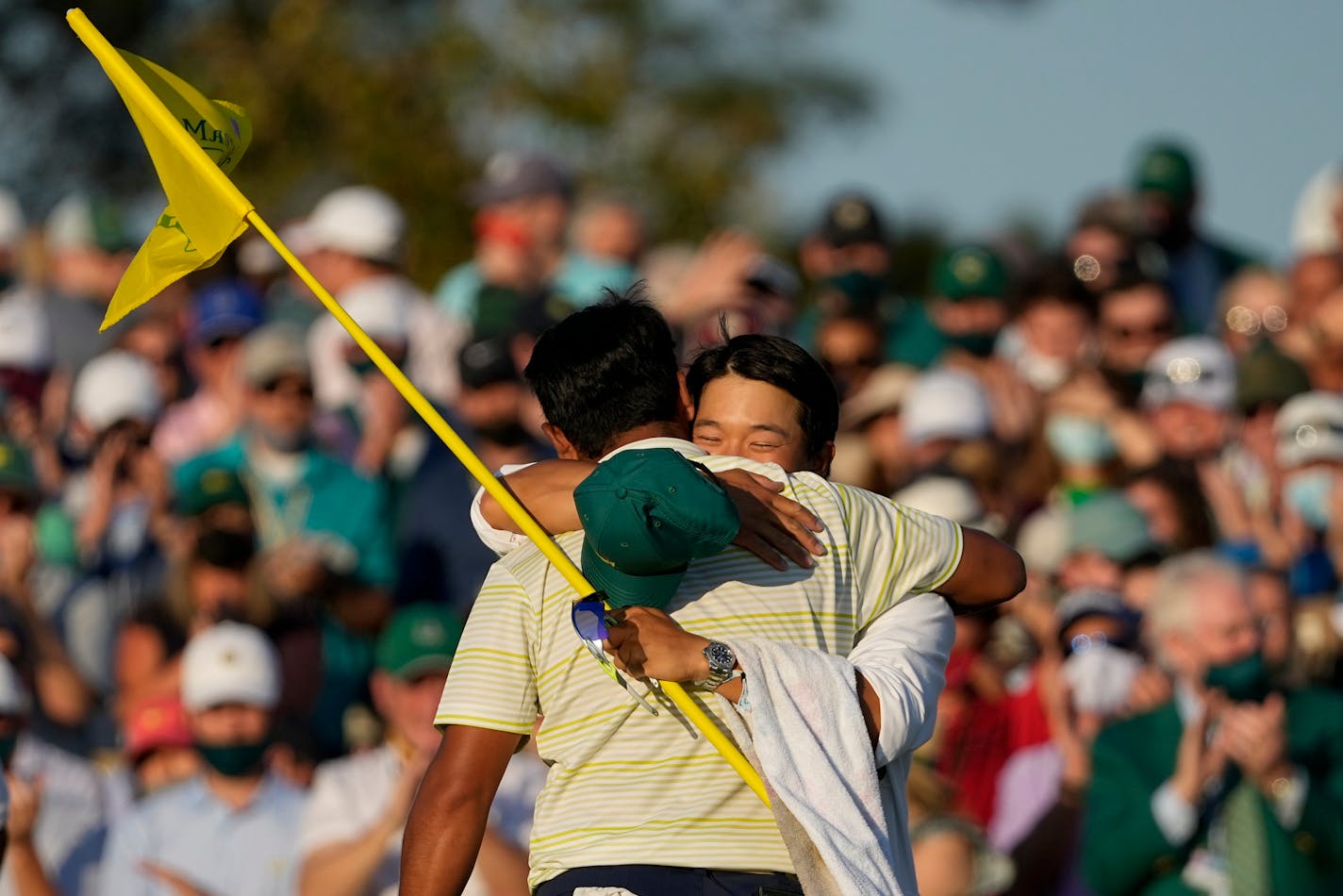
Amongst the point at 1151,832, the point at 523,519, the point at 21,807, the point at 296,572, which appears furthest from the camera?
the point at 296,572

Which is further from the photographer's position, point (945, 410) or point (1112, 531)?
point (945, 410)

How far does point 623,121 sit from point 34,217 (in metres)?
5.47

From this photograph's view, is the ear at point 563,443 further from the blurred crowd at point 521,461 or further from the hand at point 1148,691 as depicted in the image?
→ the hand at point 1148,691

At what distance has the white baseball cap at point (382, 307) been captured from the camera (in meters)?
9.64

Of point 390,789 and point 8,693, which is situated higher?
point 8,693

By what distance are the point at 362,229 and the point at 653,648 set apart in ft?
21.4

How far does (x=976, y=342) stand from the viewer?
10266mm

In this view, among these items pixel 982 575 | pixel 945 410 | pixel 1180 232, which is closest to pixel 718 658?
pixel 982 575

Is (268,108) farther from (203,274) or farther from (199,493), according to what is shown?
(199,493)

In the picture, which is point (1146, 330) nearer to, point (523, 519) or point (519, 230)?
point (519, 230)

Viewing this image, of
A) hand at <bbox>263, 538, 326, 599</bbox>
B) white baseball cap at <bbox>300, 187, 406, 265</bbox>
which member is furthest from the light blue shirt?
white baseball cap at <bbox>300, 187, 406, 265</bbox>

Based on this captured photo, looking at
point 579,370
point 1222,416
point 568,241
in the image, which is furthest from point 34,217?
point 579,370

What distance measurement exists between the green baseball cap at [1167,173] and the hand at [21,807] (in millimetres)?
5761

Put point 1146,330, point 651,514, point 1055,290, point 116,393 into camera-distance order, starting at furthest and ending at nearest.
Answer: point 1055,290
point 1146,330
point 116,393
point 651,514
